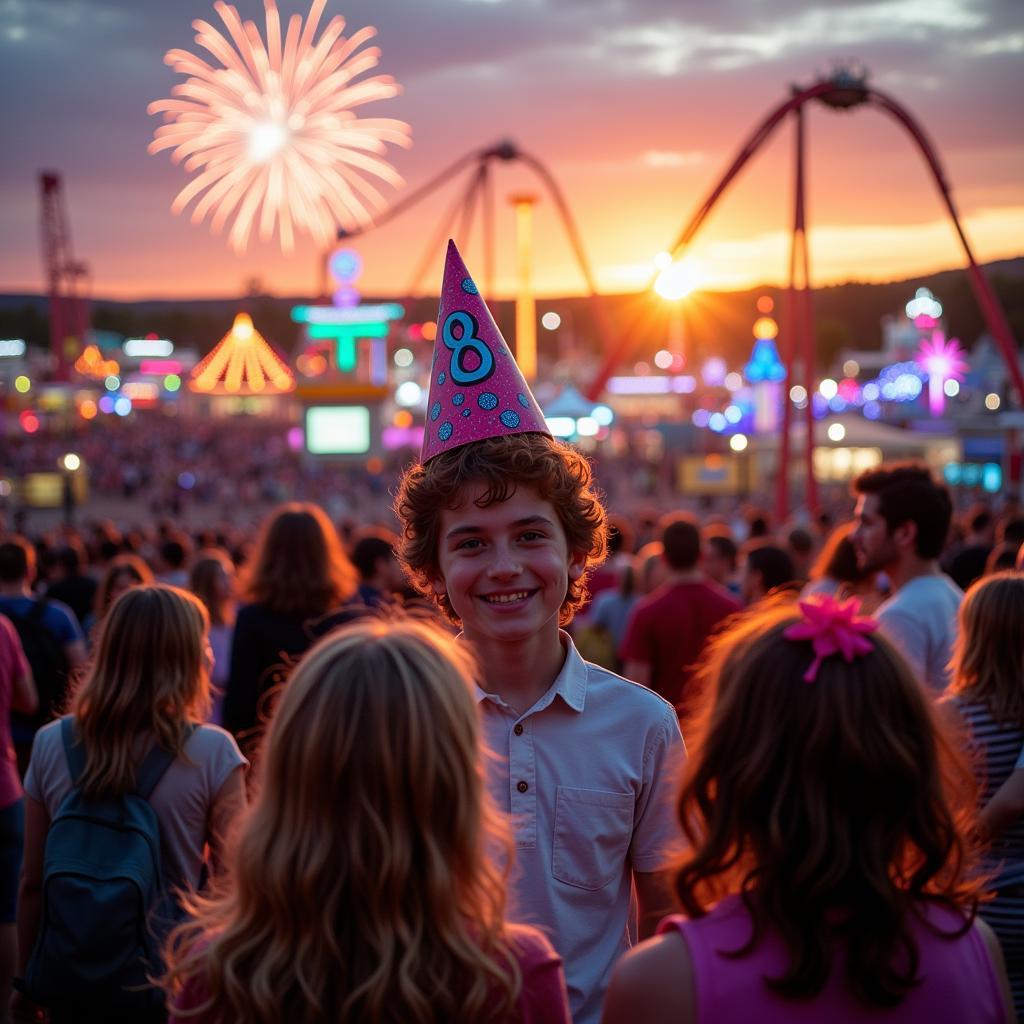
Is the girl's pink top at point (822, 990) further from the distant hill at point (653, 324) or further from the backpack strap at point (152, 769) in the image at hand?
the distant hill at point (653, 324)

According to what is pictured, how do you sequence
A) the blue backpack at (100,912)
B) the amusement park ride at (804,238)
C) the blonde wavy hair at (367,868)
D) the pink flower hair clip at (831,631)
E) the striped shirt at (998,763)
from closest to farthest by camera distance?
1. the blonde wavy hair at (367,868)
2. the pink flower hair clip at (831,631)
3. the blue backpack at (100,912)
4. the striped shirt at (998,763)
5. the amusement park ride at (804,238)

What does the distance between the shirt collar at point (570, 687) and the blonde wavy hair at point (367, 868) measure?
65 cm

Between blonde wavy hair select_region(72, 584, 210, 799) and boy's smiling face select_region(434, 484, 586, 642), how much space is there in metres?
1.01

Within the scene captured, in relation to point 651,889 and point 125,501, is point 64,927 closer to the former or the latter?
point 651,889

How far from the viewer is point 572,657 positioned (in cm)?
263

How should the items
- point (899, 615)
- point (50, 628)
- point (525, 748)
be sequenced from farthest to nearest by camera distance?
point (50, 628) < point (899, 615) < point (525, 748)

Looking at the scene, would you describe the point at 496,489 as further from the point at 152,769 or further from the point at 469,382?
the point at 152,769

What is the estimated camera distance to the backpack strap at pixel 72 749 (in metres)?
3.19

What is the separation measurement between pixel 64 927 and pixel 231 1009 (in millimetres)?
1287

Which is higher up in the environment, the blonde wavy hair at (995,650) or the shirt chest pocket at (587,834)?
the blonde wavy hair at (995,650)

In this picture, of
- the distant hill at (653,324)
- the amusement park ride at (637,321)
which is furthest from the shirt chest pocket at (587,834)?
the distant hill at (653,324)

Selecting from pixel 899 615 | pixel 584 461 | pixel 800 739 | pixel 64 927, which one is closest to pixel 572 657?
pixel 584 461

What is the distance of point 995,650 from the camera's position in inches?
137

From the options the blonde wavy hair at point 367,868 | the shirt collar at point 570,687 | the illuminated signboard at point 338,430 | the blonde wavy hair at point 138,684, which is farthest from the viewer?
the illuminated signboard at point 338,430
